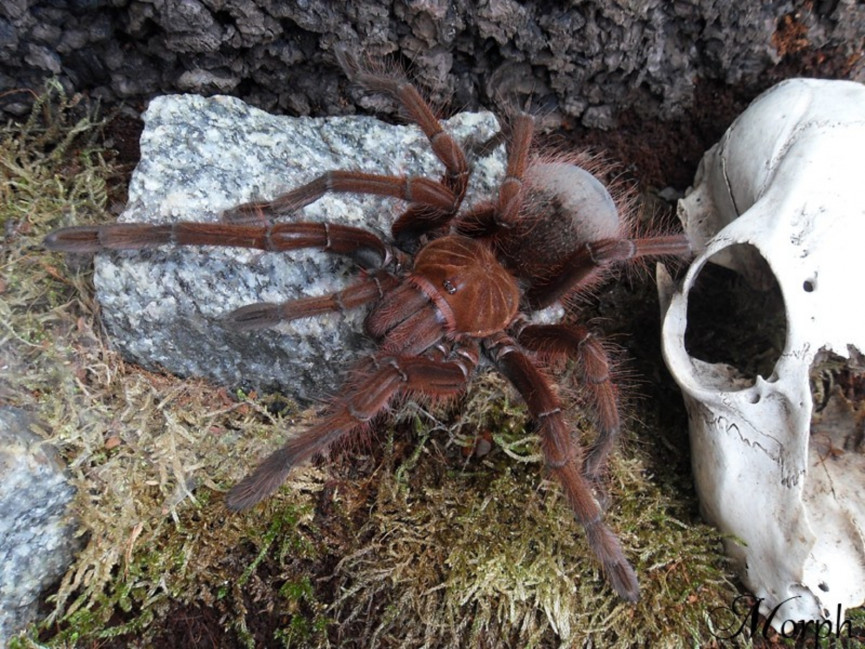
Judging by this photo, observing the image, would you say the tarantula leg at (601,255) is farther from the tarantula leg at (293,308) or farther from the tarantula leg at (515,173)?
the tarantula leg at (293,308)

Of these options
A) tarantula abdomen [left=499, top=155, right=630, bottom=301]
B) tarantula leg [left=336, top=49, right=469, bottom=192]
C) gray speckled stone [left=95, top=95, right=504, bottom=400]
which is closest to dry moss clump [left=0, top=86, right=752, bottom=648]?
gray speckled stone [left=95, top=95, right=504, bottom=400]

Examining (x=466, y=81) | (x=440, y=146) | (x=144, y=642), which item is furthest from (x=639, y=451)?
(x=144, y=642)

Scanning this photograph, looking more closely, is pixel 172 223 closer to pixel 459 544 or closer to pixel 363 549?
pixel 363 549

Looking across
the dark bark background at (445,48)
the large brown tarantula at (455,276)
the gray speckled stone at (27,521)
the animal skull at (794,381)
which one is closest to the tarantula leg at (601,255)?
the large brown tarantula at (455,276)

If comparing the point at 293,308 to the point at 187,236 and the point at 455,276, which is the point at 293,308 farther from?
the point at 455,276

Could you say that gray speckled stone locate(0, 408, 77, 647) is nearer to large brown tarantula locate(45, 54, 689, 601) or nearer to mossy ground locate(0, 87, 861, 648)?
mossy ground locate(0, 87, 861, 648)

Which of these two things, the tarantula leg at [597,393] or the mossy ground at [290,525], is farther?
the tarantula leg at [597,393]

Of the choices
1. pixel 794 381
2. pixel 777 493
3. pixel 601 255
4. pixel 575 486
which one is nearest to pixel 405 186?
pixel 601 255
